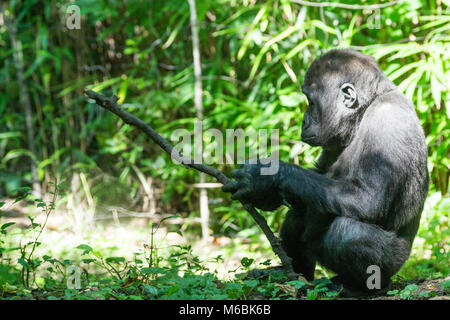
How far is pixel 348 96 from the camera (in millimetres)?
3346

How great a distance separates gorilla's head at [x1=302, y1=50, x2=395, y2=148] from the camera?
131 inches

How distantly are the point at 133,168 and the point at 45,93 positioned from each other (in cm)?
159

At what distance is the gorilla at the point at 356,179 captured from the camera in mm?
3033

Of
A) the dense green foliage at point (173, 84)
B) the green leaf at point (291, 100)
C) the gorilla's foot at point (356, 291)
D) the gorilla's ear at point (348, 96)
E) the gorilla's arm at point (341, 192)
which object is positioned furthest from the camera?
the green leaf at point (291, 100)

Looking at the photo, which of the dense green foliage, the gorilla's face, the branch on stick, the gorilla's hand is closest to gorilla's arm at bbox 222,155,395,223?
the gorilla's hand

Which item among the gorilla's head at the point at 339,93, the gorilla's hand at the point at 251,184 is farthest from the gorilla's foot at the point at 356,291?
the gorilla's head at the point at 339,93

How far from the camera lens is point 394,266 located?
314 cm

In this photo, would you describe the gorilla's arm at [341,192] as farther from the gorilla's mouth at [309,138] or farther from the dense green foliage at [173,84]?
the dense green foliage at [173,84]

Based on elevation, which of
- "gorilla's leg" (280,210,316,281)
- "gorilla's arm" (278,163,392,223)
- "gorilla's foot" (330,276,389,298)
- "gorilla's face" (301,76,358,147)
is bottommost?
"gorilla's foot" (330,276,389,298)

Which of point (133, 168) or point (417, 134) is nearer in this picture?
point (417, 134)

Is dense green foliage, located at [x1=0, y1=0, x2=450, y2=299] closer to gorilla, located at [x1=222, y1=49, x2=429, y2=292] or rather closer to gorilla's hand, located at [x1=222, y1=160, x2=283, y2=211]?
gorilla, located at [x1=222, y1=49, x2=429, y2=292]
